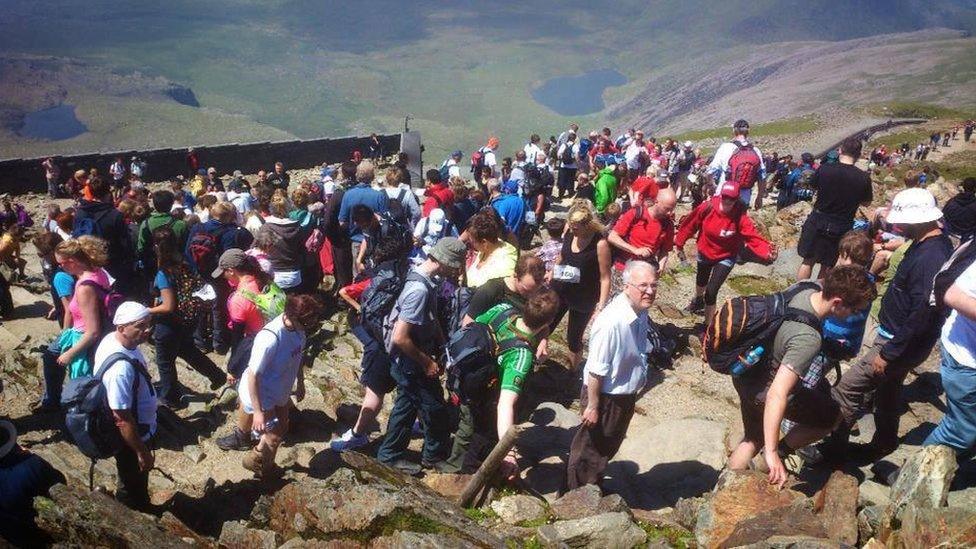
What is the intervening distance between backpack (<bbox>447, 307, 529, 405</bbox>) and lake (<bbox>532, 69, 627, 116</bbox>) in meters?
145

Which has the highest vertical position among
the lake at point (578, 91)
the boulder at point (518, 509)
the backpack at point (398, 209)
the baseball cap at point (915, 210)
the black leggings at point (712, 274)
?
the baseball cap at point (915, 210)

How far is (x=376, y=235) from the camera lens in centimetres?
735

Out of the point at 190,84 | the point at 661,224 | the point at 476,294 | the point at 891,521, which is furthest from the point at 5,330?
the point at 190,84

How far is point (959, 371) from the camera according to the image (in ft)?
13.0

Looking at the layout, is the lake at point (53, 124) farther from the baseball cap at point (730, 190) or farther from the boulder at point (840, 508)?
the boulder at point (840, 508)

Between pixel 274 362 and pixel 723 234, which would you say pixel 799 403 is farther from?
pixel 274 362

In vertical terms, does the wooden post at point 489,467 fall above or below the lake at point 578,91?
above

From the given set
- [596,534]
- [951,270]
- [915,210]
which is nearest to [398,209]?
[596,534]

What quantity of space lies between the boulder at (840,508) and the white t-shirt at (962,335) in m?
1.06

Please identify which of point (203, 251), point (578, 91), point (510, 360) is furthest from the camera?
point (578, 91)

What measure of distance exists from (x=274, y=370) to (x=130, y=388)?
103cm

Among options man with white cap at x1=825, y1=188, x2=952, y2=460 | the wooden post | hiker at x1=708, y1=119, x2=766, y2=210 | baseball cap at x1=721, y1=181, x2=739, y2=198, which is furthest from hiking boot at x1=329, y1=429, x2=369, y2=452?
hiker at x1=708, y1=119, x2=766, y2=210

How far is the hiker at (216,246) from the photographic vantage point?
22.8 feet

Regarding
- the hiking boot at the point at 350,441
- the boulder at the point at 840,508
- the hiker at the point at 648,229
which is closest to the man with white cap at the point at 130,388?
the hiking boot at the point at 350,441
